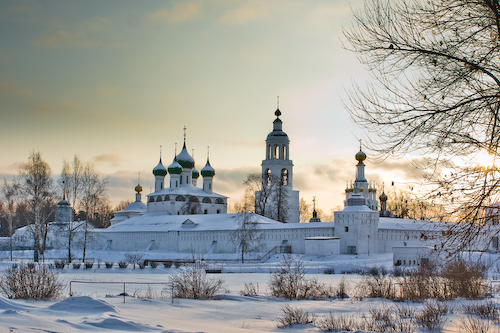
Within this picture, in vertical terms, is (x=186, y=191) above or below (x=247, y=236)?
above

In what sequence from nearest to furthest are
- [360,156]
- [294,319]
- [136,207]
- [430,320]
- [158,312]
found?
[430,320]
[294,319]
[158,312]
[360,156]
[136,207]

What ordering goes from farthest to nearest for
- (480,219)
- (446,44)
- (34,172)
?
(34,172) → (446,44) → (480,219)

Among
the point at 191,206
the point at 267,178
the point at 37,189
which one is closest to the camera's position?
the point at 37,189

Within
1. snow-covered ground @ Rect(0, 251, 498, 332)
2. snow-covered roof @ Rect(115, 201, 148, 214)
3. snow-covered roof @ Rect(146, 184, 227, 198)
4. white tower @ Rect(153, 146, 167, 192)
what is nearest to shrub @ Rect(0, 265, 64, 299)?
snow-covered ground @ Rect(0, 251, 498, 332)

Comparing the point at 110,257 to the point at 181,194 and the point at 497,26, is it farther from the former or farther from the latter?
the point at 497,26

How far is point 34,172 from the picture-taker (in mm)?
32344

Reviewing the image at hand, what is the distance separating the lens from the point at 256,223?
41.9m

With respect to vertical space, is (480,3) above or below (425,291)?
above

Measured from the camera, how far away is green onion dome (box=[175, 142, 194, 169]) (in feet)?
205

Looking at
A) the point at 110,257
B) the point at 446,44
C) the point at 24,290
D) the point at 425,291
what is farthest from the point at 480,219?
the point at 110,257

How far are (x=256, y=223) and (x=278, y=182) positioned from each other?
1049 cm

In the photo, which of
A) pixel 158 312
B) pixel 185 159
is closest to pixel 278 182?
pixel 185 159

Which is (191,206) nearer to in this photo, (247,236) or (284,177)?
(284,177)

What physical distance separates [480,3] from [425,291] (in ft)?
35.1
